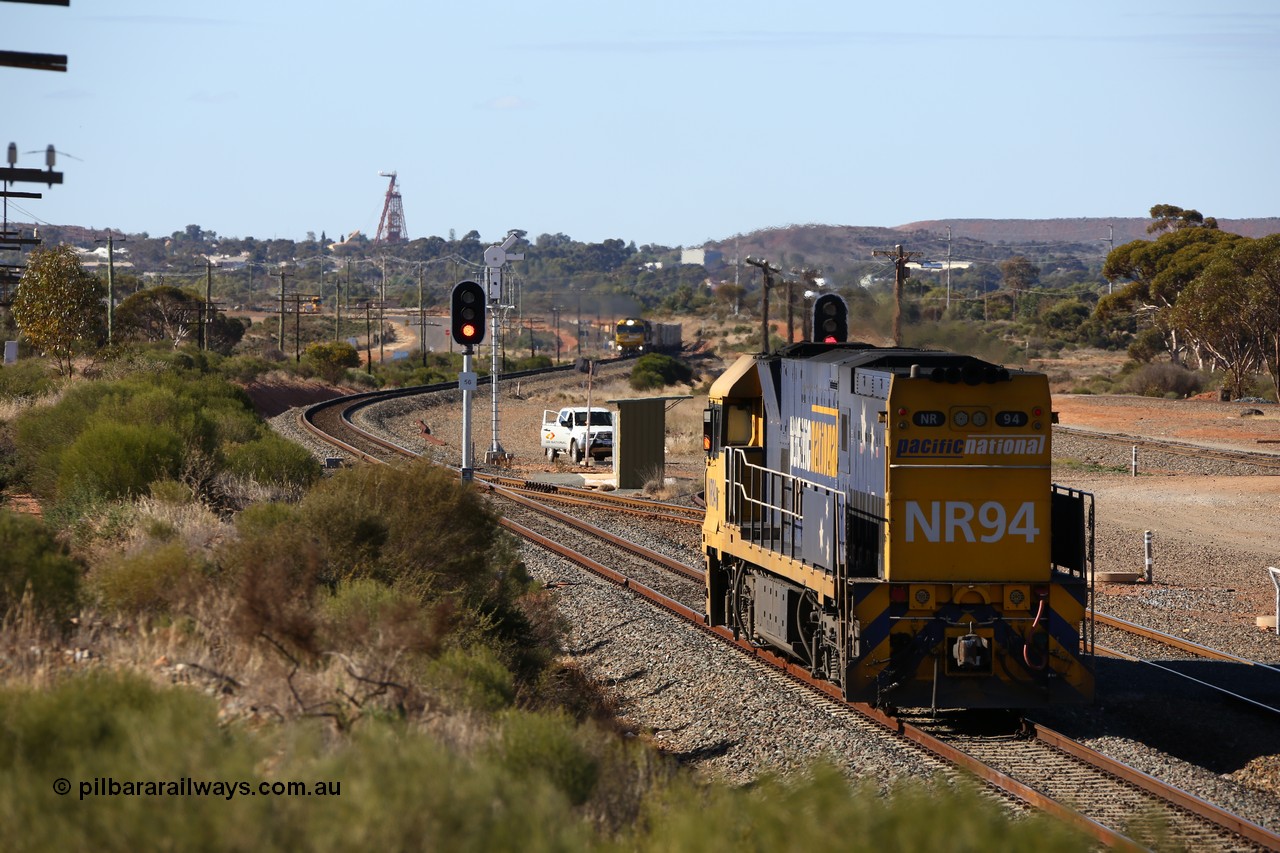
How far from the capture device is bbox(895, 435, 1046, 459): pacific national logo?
41.1ft

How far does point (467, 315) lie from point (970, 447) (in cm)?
1075

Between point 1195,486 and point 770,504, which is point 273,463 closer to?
point 770,504

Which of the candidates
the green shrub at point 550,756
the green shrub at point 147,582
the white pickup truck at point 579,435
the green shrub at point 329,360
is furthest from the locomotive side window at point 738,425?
the green shrub at point 329,360

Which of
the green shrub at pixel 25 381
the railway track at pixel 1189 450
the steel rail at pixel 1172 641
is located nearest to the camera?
the steel rail at pixel 1172 641

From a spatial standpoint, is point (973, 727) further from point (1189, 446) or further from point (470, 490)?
point (1189, 446)

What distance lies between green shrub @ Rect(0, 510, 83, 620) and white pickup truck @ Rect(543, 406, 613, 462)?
29692mm

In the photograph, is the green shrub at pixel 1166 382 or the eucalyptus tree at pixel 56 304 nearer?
the eucalyptus tree at pixel 56 304

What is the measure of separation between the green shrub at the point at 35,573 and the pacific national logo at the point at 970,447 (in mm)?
7381

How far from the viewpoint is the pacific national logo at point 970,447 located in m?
12.5

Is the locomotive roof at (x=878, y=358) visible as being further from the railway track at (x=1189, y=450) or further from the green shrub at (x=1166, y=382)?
the green shrub at (x=1166, y=382)

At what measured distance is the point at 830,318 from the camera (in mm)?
19188

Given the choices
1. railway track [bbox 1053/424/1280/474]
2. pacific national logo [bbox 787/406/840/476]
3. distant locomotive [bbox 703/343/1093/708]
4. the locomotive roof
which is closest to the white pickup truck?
railway track [bbox 1053/424/1280/474]

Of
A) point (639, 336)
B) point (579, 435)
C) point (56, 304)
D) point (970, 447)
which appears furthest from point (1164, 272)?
point (970, 447)

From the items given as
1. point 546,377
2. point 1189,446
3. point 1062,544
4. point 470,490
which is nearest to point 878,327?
point 1189,446
